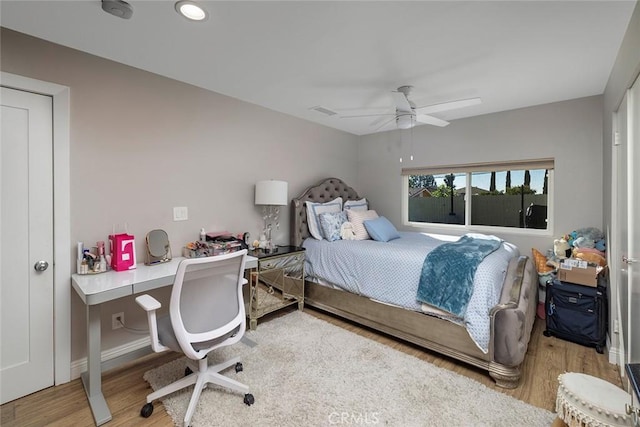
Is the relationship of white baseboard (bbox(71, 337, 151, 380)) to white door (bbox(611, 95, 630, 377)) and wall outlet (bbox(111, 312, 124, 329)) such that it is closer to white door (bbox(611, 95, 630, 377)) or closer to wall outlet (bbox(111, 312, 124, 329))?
wall outlet (bbox(111, 312, 124, 329))

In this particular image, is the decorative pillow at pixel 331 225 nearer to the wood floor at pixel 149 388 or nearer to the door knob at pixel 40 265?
the wood floor at pixel 149 388

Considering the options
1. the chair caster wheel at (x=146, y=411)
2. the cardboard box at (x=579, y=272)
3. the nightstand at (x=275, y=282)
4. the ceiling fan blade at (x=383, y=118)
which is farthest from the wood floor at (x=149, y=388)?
the ceiling fan blade at (x=383, y=118)

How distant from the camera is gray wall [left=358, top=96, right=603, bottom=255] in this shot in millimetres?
2965

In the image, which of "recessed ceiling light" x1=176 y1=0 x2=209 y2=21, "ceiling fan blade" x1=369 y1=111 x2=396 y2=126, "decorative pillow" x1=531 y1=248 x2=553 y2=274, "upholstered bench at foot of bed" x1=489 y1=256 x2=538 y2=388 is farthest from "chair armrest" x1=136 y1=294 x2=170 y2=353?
"decorative pillow" x1=531 y1=248 x2=553 y2=274

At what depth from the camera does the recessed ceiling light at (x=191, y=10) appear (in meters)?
1.60

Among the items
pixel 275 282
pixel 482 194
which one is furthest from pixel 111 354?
pixel 482 194

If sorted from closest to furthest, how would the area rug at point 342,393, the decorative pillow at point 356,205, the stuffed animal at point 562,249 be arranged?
the area rug at point 342,393, the stuffed animal at point 562,249, the decorative pillow at point 356,205

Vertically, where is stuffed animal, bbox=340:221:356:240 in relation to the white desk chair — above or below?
above

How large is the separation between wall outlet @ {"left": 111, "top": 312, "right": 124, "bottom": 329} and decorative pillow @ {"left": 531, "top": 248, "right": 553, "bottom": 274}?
4.07m

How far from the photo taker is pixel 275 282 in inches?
123

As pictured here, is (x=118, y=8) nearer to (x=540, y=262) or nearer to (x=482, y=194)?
(x=482, y=194)

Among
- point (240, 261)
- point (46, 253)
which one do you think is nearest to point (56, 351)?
point (46, 253)

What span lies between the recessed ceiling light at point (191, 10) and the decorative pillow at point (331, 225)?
2.32m

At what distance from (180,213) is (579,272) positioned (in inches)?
145
